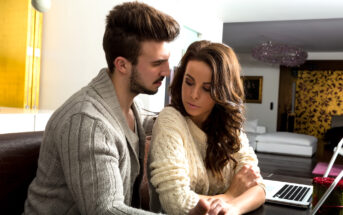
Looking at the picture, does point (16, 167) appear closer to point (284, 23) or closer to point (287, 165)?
point (287, 165)

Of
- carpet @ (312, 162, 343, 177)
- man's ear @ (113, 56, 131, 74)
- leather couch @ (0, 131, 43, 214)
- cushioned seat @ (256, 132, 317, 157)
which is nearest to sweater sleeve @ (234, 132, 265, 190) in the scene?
man's ear @ (113, 56, 131, 74)

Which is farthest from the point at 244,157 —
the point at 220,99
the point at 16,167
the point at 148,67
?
the point at 16,167

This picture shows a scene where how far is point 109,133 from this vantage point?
1.08 m

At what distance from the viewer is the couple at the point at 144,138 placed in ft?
3.40

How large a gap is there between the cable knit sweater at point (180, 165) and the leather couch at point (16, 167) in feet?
1.36

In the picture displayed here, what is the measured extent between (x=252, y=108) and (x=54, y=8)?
915 centimetres

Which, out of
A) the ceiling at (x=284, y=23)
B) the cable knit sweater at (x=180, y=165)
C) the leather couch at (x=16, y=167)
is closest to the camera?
the leather couch at (x=16, y=167)

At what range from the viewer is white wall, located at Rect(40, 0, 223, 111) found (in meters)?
3.53

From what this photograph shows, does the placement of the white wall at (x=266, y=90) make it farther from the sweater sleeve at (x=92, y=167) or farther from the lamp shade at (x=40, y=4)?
the sweater sleeve at (x=92, y=167)

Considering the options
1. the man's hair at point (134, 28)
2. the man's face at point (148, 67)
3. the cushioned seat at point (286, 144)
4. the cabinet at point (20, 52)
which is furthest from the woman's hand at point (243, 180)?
the cushioned seat at point (286, 144)

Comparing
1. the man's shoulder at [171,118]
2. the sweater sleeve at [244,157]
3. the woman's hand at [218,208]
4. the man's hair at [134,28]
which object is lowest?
the woman's hand at [218,208]

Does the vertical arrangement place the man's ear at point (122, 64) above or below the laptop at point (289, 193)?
above

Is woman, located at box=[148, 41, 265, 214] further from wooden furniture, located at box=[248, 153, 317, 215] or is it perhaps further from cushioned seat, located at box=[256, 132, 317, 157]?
cushioned seat, located at box=[256, 132, 317, 157]

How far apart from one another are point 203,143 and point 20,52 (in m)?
2.89
